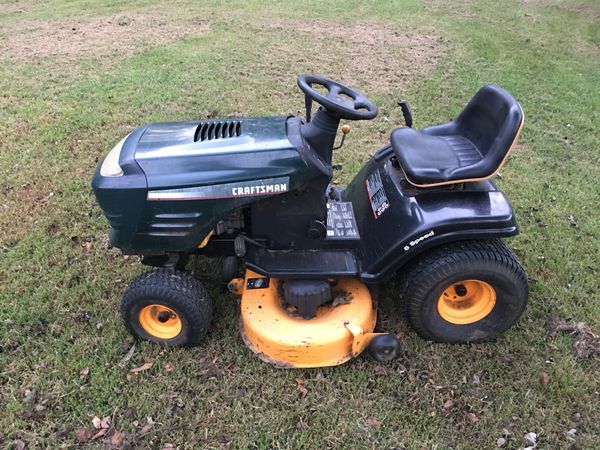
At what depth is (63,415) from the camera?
255 cm

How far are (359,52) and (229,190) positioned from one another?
536 cm

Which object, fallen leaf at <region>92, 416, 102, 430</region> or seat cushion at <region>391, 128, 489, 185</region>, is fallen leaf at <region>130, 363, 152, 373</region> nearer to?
fallen leaf at <region>92, 416, 102, 430</region>

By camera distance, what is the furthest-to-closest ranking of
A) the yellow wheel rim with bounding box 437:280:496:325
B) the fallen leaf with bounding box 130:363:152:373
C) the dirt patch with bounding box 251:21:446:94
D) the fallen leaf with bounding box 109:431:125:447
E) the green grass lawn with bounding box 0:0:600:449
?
the dirt patch with bounding box 251:21:446:94 < the yellow wheel rim with bounding box 437:280:496:325 < the fallen leaf with bounding box 130:363:152:373 < the green grass lawn with bounding box 0:0:600:449 < the fallen leaf with bounding box 109:431:125:447

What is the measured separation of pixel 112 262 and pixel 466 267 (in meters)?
2.31

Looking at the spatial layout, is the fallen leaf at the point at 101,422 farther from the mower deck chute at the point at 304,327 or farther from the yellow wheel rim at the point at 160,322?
the mower deck chute at the point at 304,327

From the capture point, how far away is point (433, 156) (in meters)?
2.78

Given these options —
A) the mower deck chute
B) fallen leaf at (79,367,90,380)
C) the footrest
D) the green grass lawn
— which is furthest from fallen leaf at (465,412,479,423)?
fallen leaf at (79,367,90,380)

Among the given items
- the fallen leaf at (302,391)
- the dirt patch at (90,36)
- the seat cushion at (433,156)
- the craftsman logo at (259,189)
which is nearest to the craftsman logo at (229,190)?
the craftsman logo at (259,189)

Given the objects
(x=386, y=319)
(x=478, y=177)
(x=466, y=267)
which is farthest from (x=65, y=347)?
(x=478, y=177)

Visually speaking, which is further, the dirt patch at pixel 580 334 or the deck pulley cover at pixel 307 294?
the dirt patch at pixel 580 334

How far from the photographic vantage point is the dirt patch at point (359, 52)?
6410mm

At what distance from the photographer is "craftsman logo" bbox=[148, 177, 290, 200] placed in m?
2.46

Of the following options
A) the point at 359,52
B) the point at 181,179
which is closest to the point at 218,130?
the point at 181,179

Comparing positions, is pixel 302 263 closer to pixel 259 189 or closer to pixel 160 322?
pixel 259 189
